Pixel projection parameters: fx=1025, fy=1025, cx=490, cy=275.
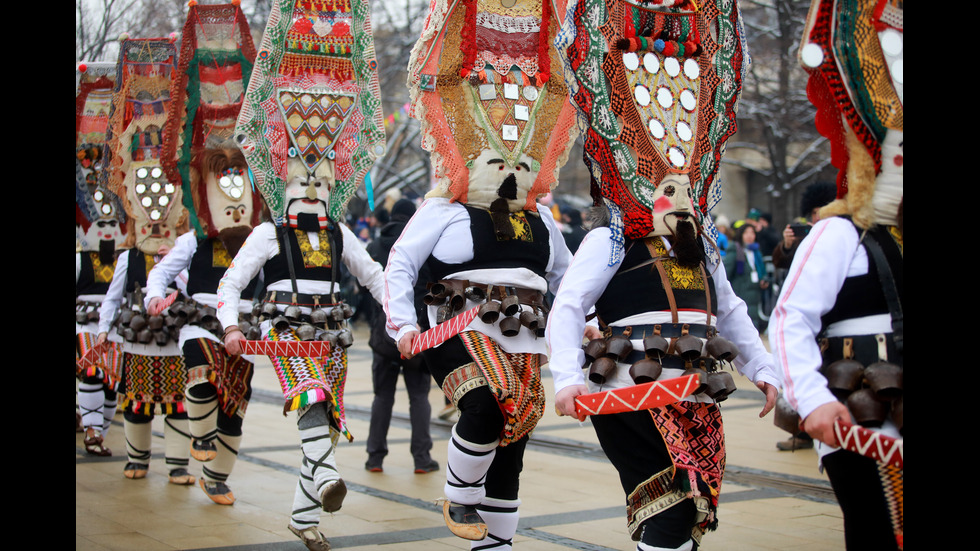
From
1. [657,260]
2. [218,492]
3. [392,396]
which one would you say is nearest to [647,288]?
[657,260]

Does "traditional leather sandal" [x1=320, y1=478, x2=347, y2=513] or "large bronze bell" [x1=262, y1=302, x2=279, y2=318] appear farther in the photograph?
"large bronze bell" [x1=262, y1=302, x2=279, y2=318]

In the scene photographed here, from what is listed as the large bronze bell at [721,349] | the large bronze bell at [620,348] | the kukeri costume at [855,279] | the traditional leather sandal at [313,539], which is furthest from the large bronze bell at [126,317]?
the kukeri costume at [855,279]

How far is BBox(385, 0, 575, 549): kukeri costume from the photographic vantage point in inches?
179

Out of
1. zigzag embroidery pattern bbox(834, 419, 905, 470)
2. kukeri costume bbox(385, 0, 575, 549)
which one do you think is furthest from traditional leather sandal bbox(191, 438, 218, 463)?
zigzag embroidery pattern bbox(834, 419, 905, 470)

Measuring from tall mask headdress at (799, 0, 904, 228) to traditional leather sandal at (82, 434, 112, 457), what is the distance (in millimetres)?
6940

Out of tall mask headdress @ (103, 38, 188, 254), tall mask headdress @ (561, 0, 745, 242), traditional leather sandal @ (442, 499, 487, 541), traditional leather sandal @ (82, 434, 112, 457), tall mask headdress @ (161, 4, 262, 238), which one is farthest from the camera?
traditional leather sandal @ (82, 434, 112, 457)

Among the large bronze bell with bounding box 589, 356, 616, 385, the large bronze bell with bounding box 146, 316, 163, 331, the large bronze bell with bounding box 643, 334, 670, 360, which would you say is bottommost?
the large bronze bell with bounding box 146, 316, 163, 331

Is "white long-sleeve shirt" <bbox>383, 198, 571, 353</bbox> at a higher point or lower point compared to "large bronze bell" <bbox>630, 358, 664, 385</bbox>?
higher

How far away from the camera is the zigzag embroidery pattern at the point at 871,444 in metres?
2.72

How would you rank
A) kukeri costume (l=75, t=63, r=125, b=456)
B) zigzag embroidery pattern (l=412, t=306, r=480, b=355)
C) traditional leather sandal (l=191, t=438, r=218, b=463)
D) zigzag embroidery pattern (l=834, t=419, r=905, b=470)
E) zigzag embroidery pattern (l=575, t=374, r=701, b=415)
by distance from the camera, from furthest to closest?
1. kukeri costume (l=75, t=63, r=125, b=456)
2. traditional leather sandal (l=191, t=438, r=218, b=463)
3. zigzag embroidery pattern (l=412, t=306, r=480, b=355)
4. zigzag embroidery pattern (l=575, t=374, r=701, b=415)
5. zigzag embroidery pattern (l=834, t=419, r=905, b=470)

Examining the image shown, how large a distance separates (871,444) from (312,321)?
11.4ft

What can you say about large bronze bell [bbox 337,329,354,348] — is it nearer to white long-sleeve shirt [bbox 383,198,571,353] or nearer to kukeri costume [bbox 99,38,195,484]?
white long-sleeve shirt [bbox 383,198,571,353]

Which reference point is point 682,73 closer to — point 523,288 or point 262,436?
point 523,288

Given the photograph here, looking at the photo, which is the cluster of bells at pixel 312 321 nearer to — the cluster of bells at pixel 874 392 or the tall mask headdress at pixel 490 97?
the tall mask headdress at pixel 490 97
